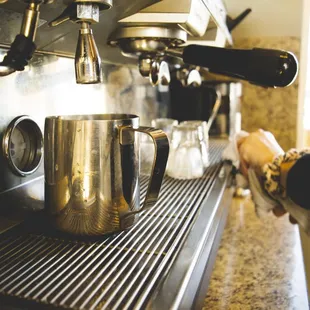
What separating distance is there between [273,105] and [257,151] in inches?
37.5

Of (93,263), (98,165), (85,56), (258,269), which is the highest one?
(85,56)

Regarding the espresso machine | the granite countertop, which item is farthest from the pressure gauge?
the granite countertop

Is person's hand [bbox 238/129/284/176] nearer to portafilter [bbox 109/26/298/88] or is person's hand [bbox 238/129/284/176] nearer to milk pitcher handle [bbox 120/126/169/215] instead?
portafilter [bbox 109/26/298/88]

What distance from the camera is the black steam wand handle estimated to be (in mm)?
553

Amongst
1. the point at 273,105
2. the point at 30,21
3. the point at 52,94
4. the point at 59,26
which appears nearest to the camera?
the point at 30,21

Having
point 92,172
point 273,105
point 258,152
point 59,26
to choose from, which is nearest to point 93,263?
point 92,172

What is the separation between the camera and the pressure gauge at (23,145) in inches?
23.1

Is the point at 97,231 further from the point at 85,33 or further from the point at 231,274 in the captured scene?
the point at 231,274

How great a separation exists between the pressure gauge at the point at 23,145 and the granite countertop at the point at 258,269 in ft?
1.20

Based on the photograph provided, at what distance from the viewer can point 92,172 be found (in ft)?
1.59

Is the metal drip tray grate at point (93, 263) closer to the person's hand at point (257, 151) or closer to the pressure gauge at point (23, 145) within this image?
the pressure gauge at point (23, 145)

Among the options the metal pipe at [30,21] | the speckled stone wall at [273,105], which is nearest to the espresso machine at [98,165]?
the metal pipe at [30,21]

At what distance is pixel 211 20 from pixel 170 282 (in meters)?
0.59

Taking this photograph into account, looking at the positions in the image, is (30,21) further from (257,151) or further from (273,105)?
(273,105)
